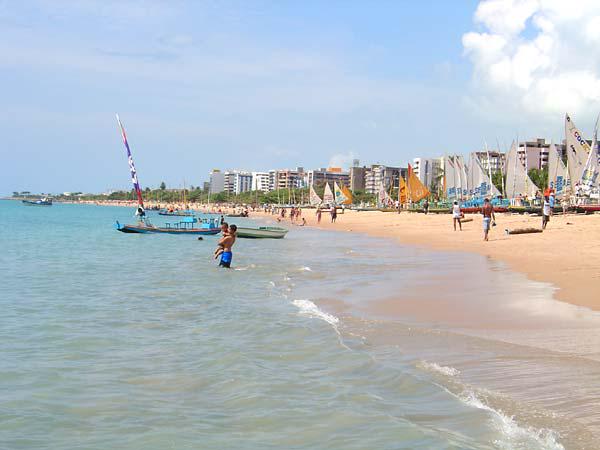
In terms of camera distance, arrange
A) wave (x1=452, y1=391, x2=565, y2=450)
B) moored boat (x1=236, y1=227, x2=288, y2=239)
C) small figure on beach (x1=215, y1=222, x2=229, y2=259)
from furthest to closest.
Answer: moored boat (x1=236, y1=227, x2=288, y2=239), small figure on beach (x1=215, y1=222, x2=229, y2=259), wave (x1=452, y1=391, x2=565, y2=450)

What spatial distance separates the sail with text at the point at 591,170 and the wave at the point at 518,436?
4015cm

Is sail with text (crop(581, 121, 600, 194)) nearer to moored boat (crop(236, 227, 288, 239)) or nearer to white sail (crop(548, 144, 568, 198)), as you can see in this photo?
white sail (crop(548, 144, 568, 198))

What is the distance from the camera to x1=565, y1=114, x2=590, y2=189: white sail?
1683 inches

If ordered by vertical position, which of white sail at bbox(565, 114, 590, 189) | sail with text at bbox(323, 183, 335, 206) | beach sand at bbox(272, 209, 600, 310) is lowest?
beach sand at bbox(272, 209, 600, 310)

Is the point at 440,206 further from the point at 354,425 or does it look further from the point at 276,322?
the point at 354,425

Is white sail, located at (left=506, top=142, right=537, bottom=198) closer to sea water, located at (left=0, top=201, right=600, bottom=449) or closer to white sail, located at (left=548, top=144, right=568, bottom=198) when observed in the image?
white sail, located at (left=548, top=144, right=568, bottom=198)

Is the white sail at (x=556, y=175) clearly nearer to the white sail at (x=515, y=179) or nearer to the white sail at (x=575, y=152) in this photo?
the white sail at (x=575, y=152)

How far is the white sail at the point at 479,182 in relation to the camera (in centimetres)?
6288

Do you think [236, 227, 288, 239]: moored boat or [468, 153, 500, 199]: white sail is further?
[468, 153, 500, 199]: white sail

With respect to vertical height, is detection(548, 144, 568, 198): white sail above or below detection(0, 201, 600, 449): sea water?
above

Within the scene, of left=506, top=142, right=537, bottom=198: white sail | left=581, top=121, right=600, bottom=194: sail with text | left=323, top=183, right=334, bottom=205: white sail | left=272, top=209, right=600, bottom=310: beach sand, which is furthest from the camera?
left=323, top=183, right=334, bottom=205: white sail

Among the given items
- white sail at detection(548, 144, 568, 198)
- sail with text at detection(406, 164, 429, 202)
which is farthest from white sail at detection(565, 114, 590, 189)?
sail with text at detection(406, 164, 429, 202)

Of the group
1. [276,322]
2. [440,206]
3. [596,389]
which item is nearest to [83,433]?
[596,389]

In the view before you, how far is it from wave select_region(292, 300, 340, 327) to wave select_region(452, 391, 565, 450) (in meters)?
5.10
